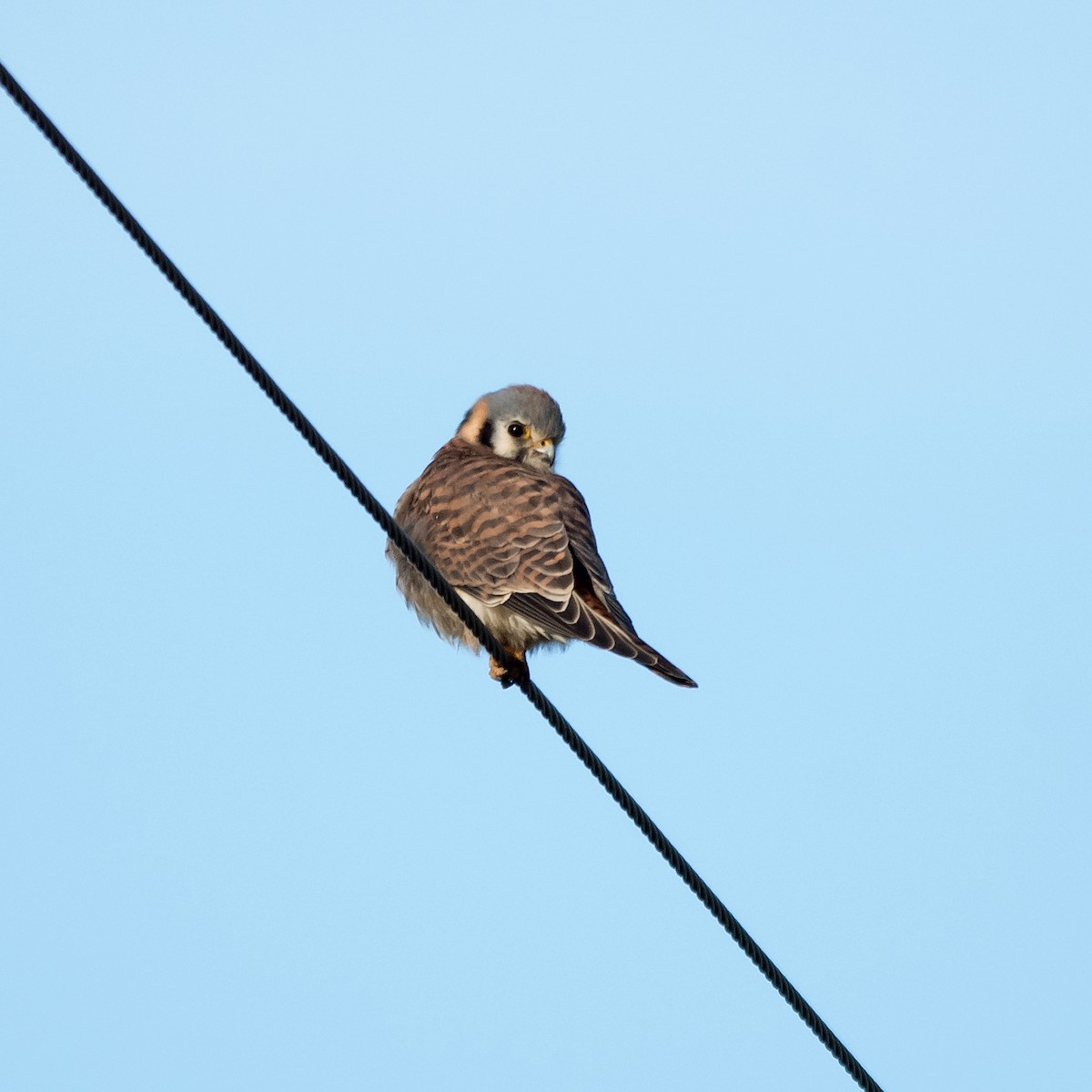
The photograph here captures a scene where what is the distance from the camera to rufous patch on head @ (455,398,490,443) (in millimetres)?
6168

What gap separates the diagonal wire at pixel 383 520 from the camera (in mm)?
2736

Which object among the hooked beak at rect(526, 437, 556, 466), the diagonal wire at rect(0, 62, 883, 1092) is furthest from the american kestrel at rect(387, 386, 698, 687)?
the diagonal wire at rect(0, 62, 883, 1092)

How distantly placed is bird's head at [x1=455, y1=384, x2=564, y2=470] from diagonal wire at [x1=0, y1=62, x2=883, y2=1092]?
245 cm

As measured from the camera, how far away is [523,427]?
5988 millimetres

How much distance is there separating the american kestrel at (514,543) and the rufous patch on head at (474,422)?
11mm

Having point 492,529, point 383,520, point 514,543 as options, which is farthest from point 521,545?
point 383,520

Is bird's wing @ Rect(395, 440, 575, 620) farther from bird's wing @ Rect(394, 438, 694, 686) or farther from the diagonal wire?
the diagonal wire

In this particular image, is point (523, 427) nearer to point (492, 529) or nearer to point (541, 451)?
point (541, 451)

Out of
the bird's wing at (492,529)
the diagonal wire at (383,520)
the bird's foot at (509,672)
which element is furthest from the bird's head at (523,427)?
the diagonal wire at (383,520)

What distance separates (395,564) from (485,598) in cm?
75

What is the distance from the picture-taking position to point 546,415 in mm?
6016

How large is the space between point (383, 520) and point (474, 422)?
302cm

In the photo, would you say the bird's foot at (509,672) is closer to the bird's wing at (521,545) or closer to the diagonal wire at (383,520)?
the bird's wing at (521,545)

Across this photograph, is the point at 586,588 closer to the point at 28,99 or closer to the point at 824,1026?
the point at 824,1026
